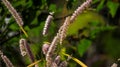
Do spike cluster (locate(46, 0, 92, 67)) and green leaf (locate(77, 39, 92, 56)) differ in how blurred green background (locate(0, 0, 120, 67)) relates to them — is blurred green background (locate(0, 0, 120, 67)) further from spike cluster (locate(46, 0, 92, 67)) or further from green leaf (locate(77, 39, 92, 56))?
spike cluster (locate(46, 0, 92, 67))

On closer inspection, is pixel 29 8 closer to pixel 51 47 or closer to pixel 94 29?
pixel 94 29

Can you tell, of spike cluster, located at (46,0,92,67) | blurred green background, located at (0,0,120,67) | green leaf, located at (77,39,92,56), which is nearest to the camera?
spike cluster, located at (46,0,92,67)

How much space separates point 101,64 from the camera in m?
5.65

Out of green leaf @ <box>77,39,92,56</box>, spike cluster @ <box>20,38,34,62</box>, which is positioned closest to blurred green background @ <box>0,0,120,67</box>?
green leaf @ <box>77,39,92,56</box>

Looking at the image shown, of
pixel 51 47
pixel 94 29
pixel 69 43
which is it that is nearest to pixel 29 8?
pixel 69 43

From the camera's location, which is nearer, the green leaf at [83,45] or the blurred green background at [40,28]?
the blurred green background at [40,28]

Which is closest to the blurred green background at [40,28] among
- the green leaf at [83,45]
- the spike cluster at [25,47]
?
the green leaf at [83,45]

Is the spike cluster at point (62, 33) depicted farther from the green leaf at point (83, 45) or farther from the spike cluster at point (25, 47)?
the green leaf at point (83, 45)

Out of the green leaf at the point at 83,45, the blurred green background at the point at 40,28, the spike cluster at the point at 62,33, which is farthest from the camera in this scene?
the green leaf at the point at 83,45

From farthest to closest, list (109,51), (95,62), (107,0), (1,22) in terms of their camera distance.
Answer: (109,51)
(95,62)
(107,0)
(1,22)

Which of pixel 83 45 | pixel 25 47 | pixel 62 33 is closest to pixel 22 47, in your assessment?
pixel 25 47

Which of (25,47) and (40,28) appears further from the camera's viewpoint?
(40,28)

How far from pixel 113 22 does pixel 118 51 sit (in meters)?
1.05

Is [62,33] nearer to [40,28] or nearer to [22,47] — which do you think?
[22,47]
